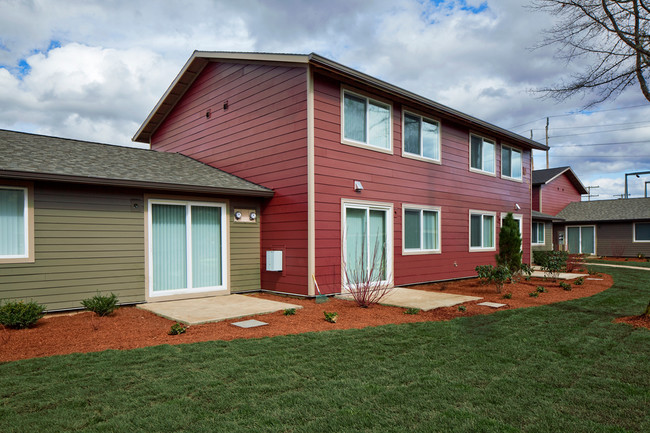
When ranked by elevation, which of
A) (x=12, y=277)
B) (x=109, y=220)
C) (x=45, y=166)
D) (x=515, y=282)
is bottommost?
(x=515, y=282)

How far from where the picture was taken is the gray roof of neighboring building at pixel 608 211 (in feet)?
77.5

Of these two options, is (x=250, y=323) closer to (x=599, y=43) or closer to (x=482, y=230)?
(x=599, y=43)

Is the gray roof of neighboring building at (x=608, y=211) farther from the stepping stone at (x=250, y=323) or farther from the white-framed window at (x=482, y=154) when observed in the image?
the stepping stone at (x=250, y=323)

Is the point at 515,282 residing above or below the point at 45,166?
below

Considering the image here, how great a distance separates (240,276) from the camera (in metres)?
9.17

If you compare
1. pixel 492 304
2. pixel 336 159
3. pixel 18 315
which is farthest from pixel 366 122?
pixel 18 315

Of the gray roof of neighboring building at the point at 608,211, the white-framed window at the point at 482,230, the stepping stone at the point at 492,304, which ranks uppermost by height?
the gray roof of neighboring building at the point at 608,211

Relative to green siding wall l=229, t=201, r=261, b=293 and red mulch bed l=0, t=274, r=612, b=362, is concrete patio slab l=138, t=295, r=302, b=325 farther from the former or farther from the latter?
green siding wall l=229, t=201, r=261, b=293

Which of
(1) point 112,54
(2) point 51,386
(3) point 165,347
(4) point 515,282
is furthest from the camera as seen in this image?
(1) point 112,54

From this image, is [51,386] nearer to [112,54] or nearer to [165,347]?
[165,347]

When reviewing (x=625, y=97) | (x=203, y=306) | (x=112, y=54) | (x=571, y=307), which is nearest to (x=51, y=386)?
(x=203, y=306)

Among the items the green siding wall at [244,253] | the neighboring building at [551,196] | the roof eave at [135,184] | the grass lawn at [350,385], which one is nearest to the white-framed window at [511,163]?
the neighboring building at [551,196]

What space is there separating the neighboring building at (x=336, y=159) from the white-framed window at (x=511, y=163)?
4.45 feet

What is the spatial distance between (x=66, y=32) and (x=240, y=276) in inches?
372
